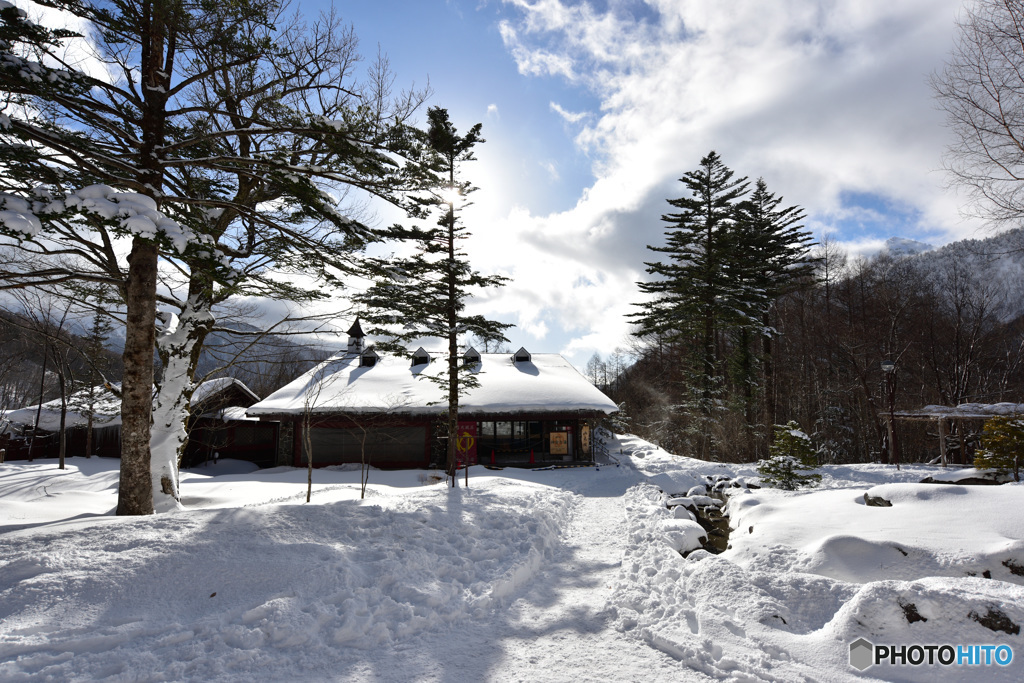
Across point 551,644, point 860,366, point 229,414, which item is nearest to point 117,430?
point 229,414

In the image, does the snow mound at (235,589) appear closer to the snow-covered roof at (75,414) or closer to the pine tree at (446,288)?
the pine tree at (446,288)

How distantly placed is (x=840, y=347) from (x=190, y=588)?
28.8m

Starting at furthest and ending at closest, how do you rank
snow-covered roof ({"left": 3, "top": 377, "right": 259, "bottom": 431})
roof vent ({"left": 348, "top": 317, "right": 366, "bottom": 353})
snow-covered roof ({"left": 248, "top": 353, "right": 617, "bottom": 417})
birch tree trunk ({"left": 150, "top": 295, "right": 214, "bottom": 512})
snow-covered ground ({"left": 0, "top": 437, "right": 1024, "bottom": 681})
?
roof vent ({"left": 348, "top": 317, "right": 366, "bottom": 353})
snow-covered roof ({"left": 3, "top": 377, "right": 259, "bottom": 431})
snow-covered roof ({"left": 248, "top": 353, "right": 617, "bottom": 417})
birch tree trunk ({"left": 150, "top": 295, "right": 214, "bottom": 512})
snow-covered ground ({"left": 0, "top": 437, "right": 1024, "bottom": 681})

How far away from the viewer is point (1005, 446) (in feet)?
35.9

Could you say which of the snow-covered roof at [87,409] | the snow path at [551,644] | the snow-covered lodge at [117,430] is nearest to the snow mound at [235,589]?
the snow path at [551,644]

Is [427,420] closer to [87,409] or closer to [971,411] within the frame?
[87,409]

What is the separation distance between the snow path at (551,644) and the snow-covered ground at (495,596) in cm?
2

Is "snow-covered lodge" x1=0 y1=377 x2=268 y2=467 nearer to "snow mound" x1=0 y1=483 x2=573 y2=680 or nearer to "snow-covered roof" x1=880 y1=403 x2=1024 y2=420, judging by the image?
"snow mound" x1=0 y1=483 x2=573 y2=680

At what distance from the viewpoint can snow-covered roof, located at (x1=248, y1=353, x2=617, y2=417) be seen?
18750 mm

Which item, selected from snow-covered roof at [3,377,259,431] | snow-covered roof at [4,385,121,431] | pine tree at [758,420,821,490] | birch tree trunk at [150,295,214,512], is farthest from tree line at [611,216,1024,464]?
snow-covered roof at [4,385,121,431]

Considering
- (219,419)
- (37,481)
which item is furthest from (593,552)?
(219,419)

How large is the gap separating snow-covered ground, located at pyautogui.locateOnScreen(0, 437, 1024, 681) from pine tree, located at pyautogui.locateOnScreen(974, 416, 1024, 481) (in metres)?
7.60

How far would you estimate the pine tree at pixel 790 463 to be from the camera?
414 inches

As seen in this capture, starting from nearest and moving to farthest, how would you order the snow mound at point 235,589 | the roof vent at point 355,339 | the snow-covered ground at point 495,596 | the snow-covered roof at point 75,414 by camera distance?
the snow mound at point 235,589 < the snow-covered ground at point 495,596 < the snow-covered roof at point 75,414 < the roof vent at point 355,339
